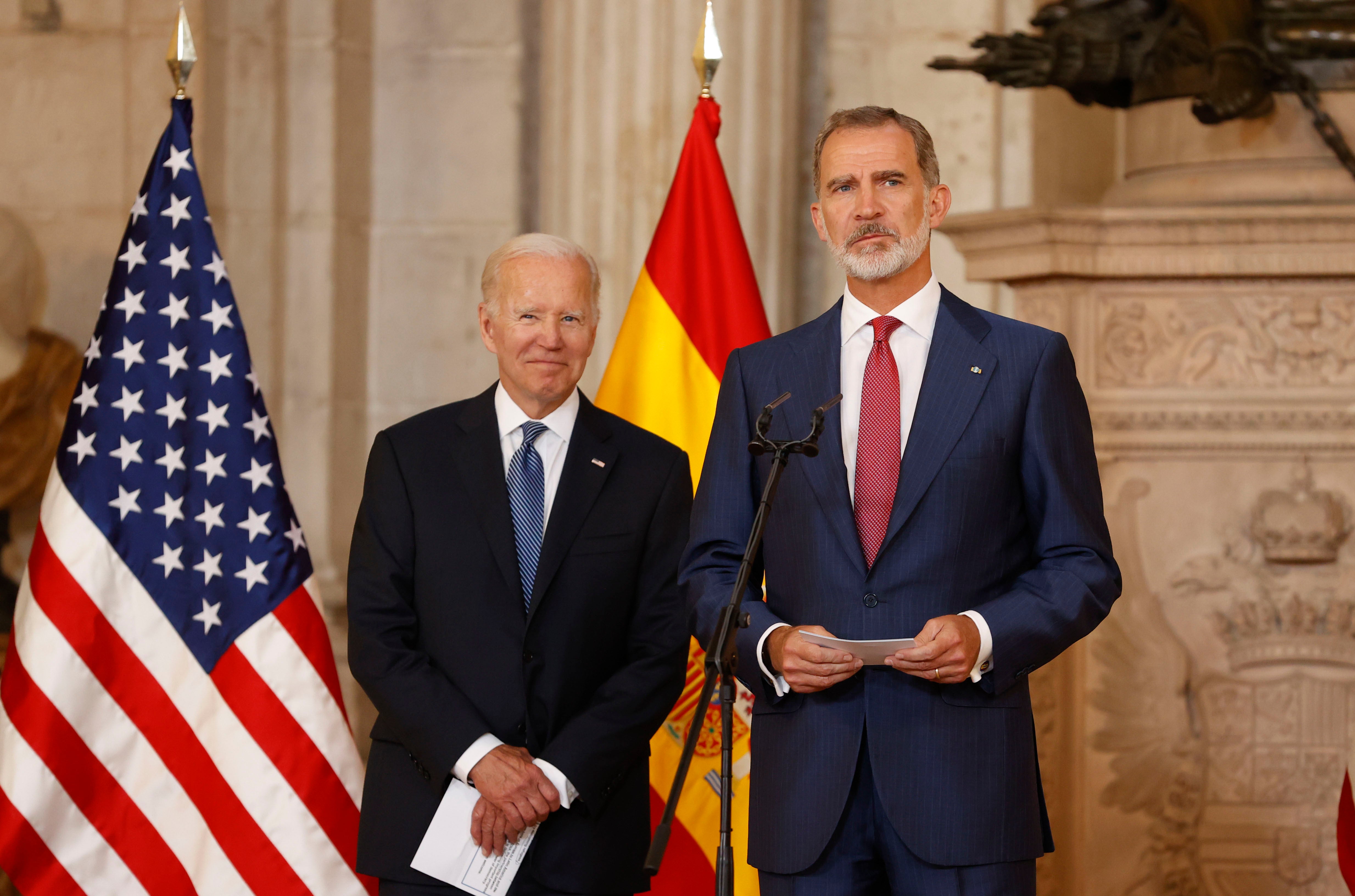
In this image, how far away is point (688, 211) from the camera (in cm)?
377

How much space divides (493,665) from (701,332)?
1281 millimetres

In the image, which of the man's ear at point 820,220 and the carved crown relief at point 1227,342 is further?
Result: the carved crown relief at point 1227,342

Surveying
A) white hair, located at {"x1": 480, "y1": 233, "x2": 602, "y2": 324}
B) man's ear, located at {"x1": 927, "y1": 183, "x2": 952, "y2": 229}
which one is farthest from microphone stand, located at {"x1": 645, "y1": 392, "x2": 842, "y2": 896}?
white hair, located at {"x1": 480, "y1": 233, "x2": 602, "y2": 324}

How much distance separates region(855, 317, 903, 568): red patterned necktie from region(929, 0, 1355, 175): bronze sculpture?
212cm

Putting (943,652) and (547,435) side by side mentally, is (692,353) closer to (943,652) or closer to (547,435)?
(547,435)

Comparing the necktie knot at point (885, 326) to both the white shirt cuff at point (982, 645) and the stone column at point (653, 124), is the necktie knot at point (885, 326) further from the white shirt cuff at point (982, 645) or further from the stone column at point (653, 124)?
the stone column at point (653, 124)

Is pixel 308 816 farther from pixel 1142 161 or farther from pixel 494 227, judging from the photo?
pixel 1142 161

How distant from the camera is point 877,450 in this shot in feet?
7.20

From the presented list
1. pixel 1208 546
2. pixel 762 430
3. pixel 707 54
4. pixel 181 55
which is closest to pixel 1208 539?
pixel 1208 546

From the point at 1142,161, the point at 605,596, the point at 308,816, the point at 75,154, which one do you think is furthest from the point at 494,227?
the point at 605,596

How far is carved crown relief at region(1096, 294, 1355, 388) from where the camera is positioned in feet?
12.9

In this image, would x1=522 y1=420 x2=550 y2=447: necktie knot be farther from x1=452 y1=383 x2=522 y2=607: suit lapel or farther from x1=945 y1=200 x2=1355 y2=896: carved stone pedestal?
x1=945 y1=200 x2=1355 y2=896: carved stone pedestal

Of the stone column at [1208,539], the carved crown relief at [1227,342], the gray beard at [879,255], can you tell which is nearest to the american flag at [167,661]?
the gray beard at [879,255]

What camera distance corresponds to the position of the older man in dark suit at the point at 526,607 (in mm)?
2572
